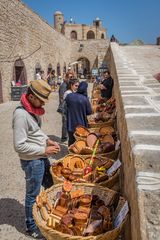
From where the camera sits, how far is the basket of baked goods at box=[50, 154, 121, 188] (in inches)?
110

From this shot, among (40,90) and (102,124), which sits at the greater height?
(40,90)

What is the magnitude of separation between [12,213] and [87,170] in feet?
4.16

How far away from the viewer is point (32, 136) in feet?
9.16

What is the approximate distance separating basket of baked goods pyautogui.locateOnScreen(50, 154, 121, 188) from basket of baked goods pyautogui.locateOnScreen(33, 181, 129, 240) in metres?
0.20

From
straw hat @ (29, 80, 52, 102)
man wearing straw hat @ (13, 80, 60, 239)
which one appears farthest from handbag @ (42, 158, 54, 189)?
straw hat @ (29, 80, 52, 102)

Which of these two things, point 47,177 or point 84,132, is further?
point 84,132

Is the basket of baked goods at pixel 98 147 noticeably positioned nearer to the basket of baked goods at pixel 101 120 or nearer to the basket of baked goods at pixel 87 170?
the basket of baked goods at pixel 87 170

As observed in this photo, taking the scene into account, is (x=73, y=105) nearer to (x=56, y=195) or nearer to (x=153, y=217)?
(x=56, y=195)

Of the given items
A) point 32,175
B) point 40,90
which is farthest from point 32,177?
point 40,90

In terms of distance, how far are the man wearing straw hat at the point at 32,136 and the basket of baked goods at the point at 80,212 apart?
34 cm

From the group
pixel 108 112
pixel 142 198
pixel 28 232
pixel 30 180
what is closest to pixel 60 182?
pixel 30 180

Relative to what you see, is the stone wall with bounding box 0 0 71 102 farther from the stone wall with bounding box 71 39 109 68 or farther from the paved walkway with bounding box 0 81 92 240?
the stone wall with bounding box 71 39 109 68

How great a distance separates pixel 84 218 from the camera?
A: 214cm

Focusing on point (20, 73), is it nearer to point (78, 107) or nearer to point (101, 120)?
point (101, 120)
